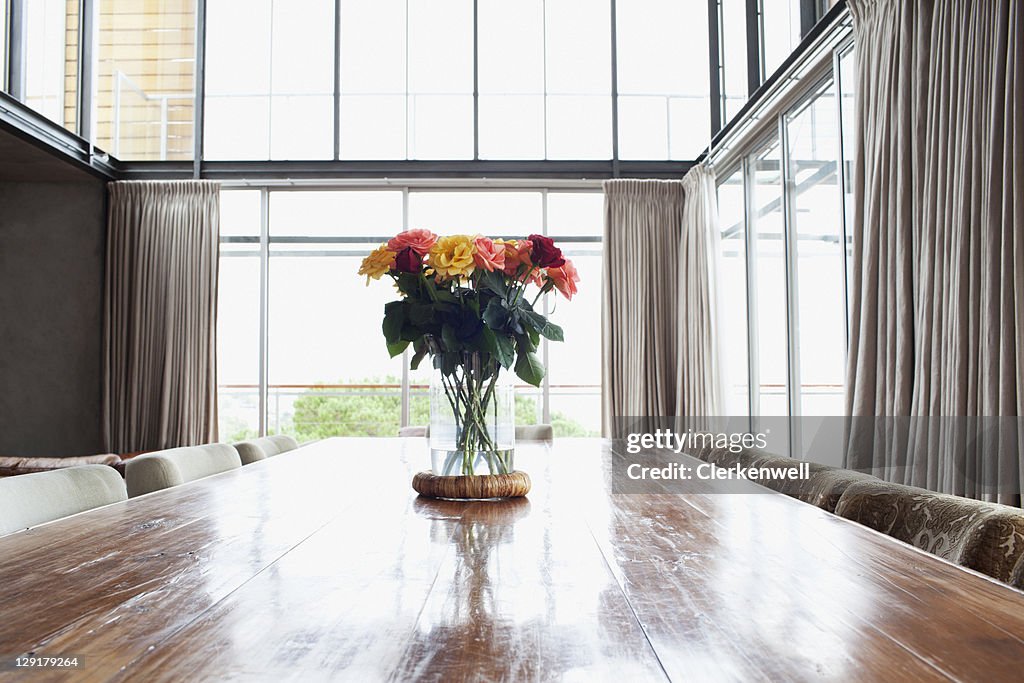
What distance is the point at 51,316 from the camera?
5992mm

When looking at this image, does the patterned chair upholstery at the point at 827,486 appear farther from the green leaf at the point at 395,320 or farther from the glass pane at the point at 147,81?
the glass pane at the point at 147,81

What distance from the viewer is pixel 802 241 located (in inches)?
164

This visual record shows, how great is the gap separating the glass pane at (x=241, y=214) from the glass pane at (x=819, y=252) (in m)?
4.38

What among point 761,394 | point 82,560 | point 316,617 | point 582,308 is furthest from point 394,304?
point 582,308

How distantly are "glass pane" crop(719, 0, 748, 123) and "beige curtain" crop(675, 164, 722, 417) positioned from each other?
1.78 feet

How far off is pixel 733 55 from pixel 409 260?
192 inches

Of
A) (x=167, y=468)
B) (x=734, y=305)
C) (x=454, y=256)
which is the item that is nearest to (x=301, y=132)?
(x=734, y=305)

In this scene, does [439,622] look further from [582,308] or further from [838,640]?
[582,308]

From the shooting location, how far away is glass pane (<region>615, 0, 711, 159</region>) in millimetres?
6184

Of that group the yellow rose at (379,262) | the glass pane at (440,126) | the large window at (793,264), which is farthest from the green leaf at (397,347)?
the glass pane at (440,126)

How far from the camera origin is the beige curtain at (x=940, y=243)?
2268 millimetres

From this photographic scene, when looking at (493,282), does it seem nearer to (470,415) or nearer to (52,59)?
(470,415)

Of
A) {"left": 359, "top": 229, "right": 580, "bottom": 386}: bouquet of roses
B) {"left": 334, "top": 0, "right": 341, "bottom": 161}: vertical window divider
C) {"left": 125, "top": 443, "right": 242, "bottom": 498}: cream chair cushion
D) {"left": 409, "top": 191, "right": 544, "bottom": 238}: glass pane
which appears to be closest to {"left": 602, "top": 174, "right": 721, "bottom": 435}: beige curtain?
{"left": 409, "top": 191, "right": 544, "bottom": 238}: glass pane

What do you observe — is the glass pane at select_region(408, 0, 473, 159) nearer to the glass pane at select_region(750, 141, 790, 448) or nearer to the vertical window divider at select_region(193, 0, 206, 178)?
the vertical window divider at select_region(193, 0, 206, 178)
